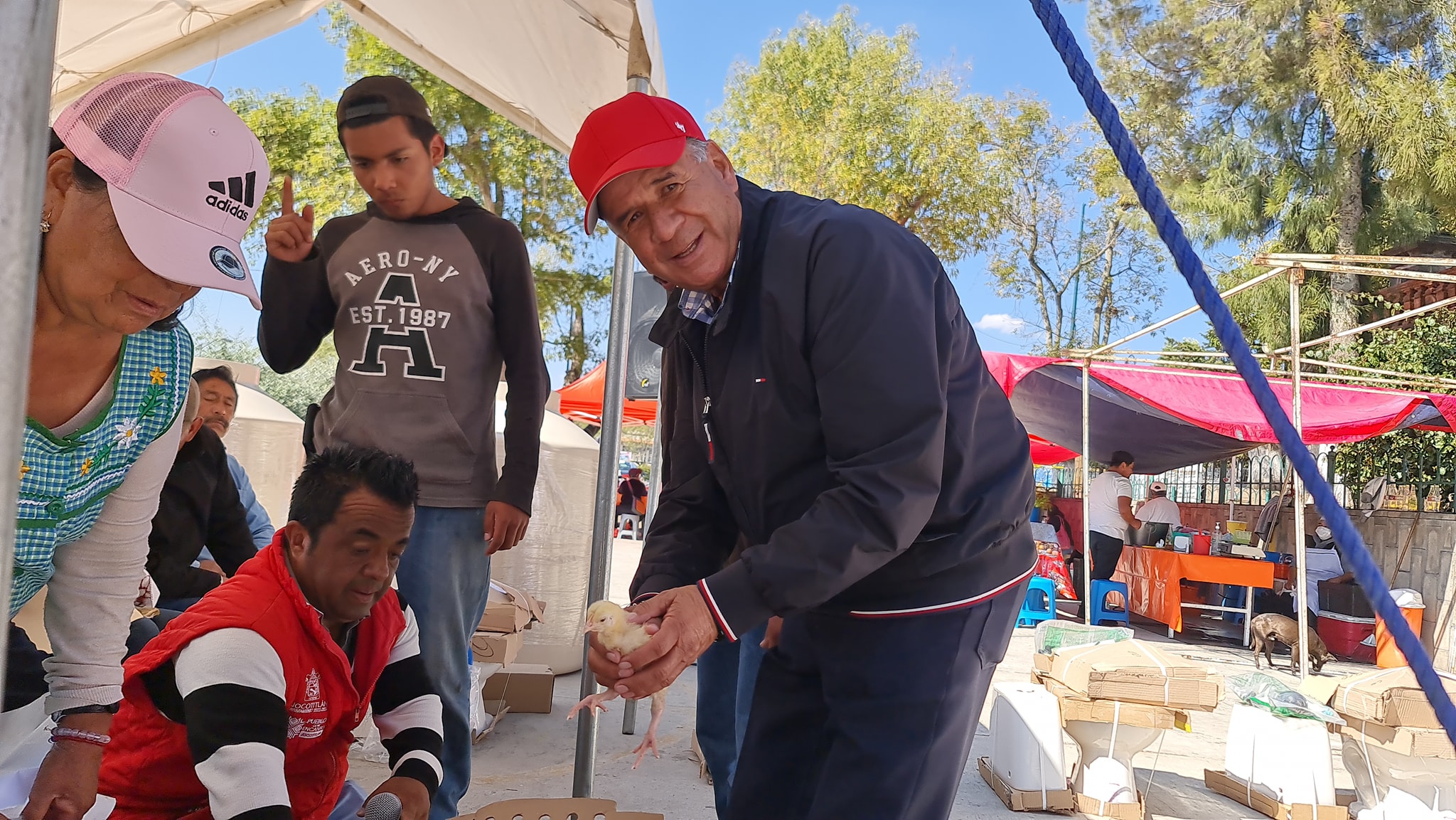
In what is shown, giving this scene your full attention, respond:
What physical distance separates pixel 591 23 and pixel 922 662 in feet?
7.54

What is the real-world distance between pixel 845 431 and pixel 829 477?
143mm

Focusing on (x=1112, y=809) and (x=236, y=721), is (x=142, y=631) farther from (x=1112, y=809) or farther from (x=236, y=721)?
(x=1112, y=809)

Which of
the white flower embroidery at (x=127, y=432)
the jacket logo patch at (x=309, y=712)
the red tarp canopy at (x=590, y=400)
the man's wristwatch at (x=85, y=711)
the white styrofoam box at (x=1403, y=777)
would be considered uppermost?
the red tarp canopy at (x=590, y=400)

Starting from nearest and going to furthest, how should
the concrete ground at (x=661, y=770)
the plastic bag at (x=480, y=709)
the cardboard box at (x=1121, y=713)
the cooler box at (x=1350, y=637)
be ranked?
1. the concrete ground at (x=661, y=770)
2. the cardboard box at (x=1121, y=713)
3. the plastic bag at (x=480, y=709)
4. the cooler box at (x=1350, y=637)

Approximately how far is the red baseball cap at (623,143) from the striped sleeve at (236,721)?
3.16 feet

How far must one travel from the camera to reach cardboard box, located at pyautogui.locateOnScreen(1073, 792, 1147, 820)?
3.96 m

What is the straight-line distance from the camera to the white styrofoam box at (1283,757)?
3.93 m

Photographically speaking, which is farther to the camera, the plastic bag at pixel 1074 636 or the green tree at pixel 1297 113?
the green tree at pixel 1297 113

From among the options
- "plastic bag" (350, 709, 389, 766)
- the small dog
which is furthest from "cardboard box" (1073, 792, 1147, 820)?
the small dog

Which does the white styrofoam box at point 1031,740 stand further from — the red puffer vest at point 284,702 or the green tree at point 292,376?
the green tree at point 292,376

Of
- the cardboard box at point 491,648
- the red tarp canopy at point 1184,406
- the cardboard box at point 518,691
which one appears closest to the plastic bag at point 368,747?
the cardboard box at point 491,648

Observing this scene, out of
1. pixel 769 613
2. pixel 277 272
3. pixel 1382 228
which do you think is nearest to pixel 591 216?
pixel 769 613

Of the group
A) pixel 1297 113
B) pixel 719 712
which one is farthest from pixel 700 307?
pixel 1297 113

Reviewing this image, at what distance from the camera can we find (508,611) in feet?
15.4
